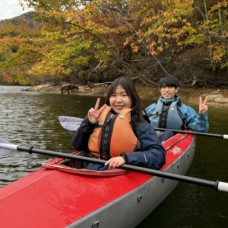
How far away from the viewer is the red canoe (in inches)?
90.0

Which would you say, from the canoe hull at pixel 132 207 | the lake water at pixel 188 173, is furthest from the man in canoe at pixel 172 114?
the canoe hull at pixel 132 207

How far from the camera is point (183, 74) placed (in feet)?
62.0

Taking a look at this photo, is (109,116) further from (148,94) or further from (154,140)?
(148,94)

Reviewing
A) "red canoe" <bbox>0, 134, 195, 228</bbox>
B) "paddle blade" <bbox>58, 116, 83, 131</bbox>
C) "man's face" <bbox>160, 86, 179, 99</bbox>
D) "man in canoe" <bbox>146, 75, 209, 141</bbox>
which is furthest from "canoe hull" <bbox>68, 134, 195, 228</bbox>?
"paddle blade" <bbox>58, 116, 83, 131</bbox>

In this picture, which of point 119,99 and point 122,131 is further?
point 119,99

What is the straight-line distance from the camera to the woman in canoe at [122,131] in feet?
10.7

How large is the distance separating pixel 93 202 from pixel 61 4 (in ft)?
56.4

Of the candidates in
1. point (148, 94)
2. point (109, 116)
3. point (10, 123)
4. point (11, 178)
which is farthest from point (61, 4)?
point (109, 116)

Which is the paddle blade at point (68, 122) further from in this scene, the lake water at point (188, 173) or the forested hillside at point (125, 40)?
the forested hillside at point (125, 40)

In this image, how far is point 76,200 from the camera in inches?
101

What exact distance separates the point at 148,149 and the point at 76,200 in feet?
3.50

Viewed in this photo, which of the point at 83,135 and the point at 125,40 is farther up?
the point at 125,40

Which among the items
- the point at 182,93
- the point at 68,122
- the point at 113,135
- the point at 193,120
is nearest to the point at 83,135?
the point at 113,135

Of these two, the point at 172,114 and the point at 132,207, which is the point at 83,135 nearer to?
the point at 132,207
